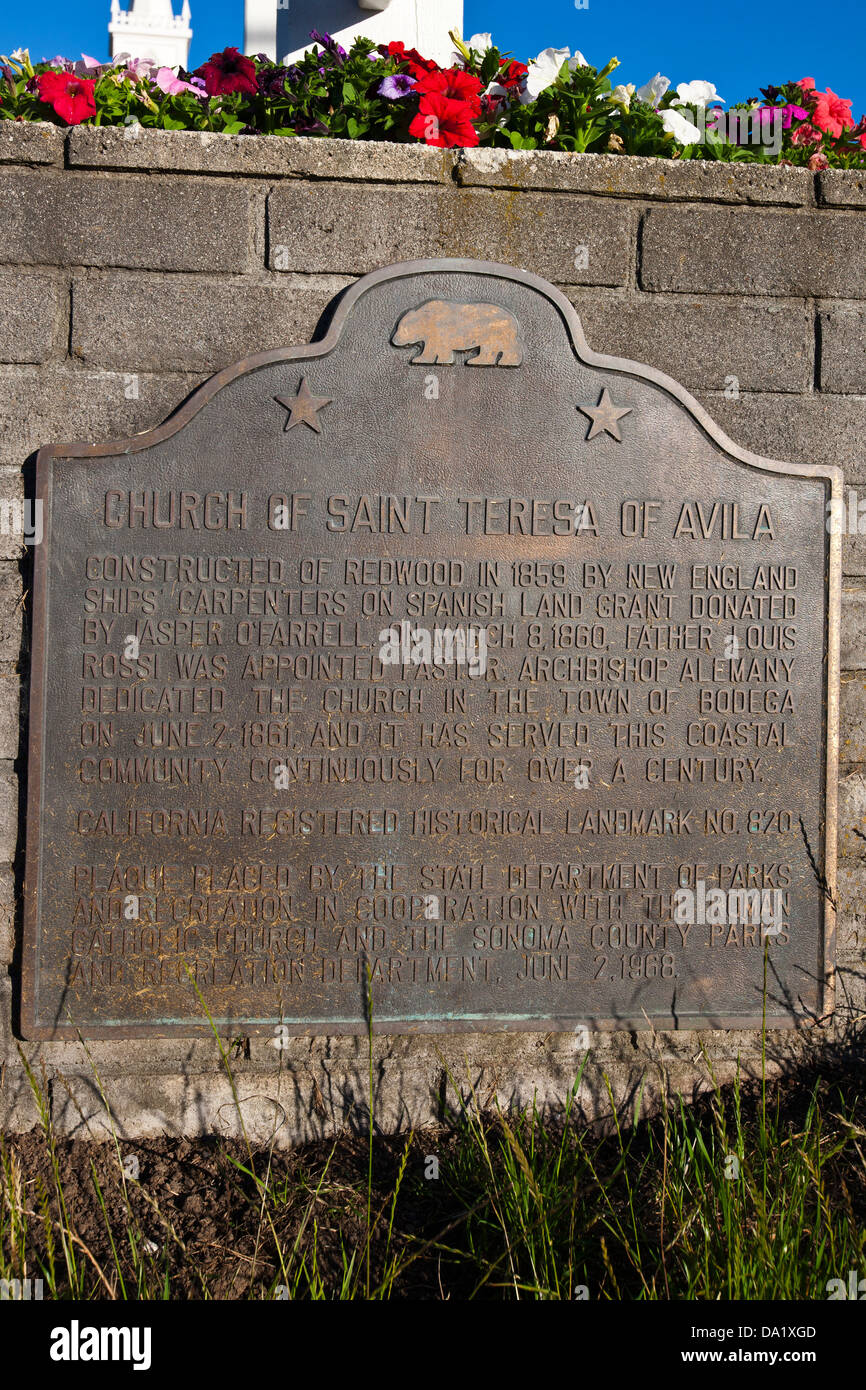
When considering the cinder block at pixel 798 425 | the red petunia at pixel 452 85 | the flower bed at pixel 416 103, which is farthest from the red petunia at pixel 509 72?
the cinder block at pixel 798 425

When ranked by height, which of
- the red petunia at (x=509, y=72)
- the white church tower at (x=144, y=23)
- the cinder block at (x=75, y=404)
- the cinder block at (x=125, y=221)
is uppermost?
the white church tower at (x=144, y=23)

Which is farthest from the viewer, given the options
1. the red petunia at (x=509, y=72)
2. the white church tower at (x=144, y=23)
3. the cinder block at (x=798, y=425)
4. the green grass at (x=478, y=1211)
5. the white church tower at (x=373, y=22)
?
the white church tower at (x=144, y=23)

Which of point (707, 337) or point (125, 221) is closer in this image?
point (125, 221)

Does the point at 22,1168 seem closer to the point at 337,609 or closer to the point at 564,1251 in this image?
the point at 564,1251

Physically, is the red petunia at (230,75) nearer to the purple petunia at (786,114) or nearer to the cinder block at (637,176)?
the cinder block at (637,176)

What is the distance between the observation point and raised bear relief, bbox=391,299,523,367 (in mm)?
2799

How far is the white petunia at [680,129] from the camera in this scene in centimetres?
306

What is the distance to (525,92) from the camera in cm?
306

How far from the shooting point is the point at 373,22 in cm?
437

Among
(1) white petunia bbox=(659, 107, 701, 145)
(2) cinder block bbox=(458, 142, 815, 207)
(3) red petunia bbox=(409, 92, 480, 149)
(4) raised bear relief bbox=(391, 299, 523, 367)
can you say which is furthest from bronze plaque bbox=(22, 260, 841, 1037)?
(1) white petunia bbox=(659, 107, 701, 145)

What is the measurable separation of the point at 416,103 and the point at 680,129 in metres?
0.89

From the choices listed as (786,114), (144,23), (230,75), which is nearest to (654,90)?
(786,114)

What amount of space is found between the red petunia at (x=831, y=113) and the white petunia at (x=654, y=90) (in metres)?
0.56

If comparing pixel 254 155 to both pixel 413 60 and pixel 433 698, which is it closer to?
pixel 413 60
